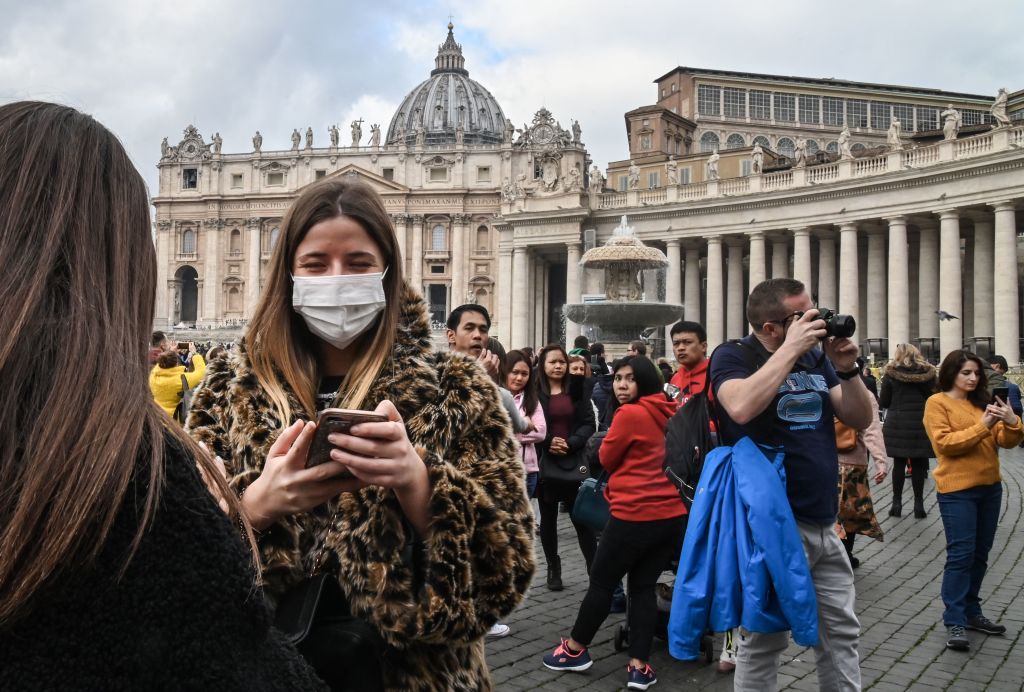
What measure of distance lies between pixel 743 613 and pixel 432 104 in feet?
339

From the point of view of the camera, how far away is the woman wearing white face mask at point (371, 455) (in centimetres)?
183

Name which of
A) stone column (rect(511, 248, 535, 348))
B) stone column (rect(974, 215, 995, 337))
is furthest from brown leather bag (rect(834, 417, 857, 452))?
stone column (rect(511, 248, 535, 348))

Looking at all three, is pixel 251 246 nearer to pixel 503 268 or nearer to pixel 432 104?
pixel 432 104

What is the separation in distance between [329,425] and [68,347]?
23.8 inches

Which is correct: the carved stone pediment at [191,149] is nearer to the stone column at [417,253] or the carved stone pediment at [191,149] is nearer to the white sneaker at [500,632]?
the stone column at [417,253]

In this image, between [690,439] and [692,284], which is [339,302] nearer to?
[690,439]

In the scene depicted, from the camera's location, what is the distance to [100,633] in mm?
1044

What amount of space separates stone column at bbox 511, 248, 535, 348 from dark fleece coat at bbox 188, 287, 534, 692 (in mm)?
40779

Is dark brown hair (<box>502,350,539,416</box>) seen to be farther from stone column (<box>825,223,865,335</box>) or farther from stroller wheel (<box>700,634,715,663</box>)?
stone column (<box>825,223,865,335</box>)

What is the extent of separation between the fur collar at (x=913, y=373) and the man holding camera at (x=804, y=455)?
23.5 feet

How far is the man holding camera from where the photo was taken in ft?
12.5

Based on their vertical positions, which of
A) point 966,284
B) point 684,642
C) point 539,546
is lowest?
point 539,546

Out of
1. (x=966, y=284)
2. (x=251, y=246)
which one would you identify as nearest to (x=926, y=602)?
(x=966, y=284)

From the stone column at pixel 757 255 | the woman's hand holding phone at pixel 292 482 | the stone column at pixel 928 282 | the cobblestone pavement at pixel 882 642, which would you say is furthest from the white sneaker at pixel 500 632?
the stone column at pixel 757 255
